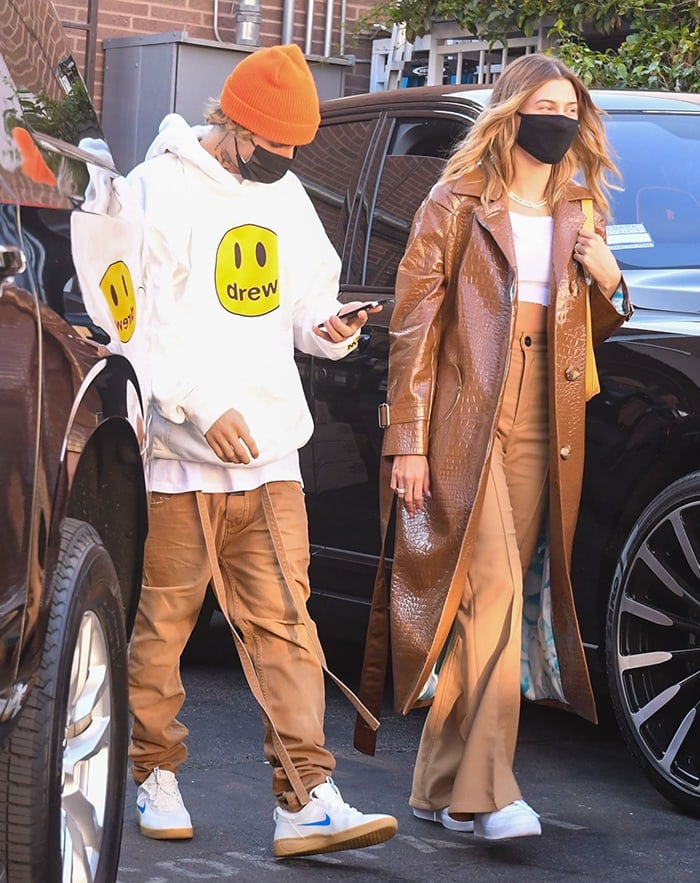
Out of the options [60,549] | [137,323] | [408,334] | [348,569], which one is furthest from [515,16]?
[60,549]

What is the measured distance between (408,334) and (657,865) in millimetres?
1330

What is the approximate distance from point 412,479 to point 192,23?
7.50 metres

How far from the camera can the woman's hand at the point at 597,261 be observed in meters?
4.15

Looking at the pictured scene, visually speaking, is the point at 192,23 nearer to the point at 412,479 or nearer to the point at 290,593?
the point at 412,479

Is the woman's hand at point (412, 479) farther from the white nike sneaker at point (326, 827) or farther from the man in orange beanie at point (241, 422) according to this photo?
the white nike sneaker at point (326, 827)

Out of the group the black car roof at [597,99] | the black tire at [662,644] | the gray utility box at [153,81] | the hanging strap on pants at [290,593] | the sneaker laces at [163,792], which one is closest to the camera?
the hanging strap on pants at [290,593]

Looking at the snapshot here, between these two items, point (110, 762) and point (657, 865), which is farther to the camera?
point (657, 865)

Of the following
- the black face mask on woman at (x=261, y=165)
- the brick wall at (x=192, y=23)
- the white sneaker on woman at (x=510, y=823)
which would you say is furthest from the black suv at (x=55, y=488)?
the brick wall at (x=192, y=23)

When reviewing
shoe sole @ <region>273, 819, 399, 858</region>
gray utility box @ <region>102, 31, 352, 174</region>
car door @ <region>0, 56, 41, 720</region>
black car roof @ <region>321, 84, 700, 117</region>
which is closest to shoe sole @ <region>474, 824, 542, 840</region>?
shoe sole @ <region>273, 819, 399, 858</region>

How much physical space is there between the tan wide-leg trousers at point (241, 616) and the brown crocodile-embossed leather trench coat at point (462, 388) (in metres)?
0.29

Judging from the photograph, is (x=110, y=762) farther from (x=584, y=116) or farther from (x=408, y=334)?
(x=584, y=116)

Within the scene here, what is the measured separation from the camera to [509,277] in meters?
4.12

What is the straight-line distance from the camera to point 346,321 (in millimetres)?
3928

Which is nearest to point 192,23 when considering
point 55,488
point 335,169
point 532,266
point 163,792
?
point 335,169
